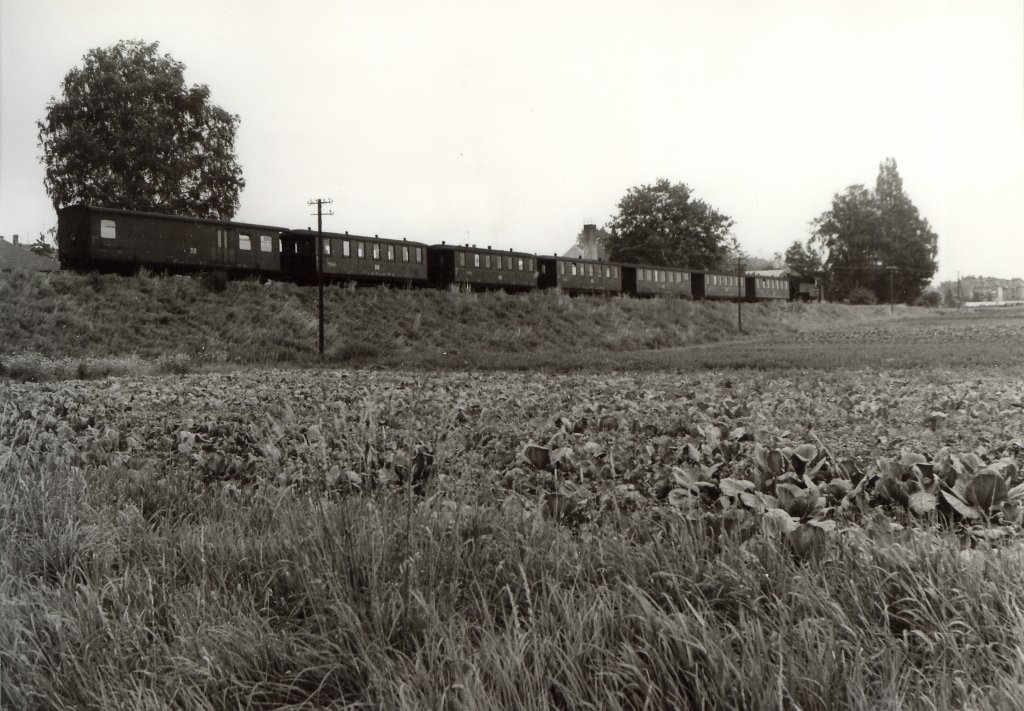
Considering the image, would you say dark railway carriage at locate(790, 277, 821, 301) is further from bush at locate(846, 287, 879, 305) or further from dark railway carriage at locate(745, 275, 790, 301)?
bush at locate(846, 287, 879, 305)

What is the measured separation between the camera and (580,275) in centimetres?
5372

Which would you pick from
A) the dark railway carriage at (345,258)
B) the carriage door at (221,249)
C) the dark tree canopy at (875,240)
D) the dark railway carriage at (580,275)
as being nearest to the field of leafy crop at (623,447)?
the dark tree canopy at (875,240)

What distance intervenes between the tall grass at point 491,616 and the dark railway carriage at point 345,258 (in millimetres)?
34428

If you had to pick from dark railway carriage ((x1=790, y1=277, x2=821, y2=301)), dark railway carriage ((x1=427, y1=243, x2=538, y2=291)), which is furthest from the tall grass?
dark railway carriage ((x1=790, y1=277, x2=821, y2=301))

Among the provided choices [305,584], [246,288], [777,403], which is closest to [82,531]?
[305,584]

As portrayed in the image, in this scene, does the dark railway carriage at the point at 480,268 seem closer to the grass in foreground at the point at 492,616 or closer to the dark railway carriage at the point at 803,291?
the dark railway carriage at the point at 803,291

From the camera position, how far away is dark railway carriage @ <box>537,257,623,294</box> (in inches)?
2028

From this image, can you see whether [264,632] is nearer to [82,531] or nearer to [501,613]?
[501,613]

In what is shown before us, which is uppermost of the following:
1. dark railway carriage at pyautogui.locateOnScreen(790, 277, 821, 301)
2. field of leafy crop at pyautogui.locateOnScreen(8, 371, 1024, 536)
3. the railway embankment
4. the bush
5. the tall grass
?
dark railway carriage at pyautogui.locateOnScreen(790, 277, 821, 301)

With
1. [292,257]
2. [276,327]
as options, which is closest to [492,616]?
[276,327]

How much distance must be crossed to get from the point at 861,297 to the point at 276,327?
4368 cm

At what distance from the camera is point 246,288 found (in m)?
32.2

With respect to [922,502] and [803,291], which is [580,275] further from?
[922,502]

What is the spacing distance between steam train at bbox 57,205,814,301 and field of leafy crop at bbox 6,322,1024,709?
2900 cm
